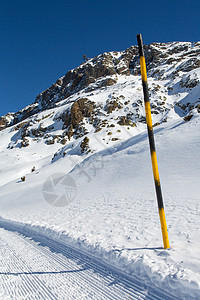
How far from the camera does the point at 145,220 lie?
5.34 meters

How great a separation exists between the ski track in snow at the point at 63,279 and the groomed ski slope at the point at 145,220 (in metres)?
0.20

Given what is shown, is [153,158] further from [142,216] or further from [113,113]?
[113,113]

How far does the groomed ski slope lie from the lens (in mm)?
2627

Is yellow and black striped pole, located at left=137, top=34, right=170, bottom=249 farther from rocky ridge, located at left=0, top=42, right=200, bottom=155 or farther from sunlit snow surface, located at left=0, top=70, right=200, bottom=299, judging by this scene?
rocky ridge, located at left=0, top=42, right=200, bottom=155

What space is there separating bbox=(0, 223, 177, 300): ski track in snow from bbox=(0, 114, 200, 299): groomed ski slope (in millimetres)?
202

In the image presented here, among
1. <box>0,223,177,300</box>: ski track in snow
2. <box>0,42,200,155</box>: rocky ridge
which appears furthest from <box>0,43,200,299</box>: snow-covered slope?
<box>0,42,200,155</box>: rocky ridge

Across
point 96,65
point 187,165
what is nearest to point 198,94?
point 187,165

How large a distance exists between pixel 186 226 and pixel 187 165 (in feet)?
19.0

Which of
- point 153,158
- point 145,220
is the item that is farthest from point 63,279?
point 145,220

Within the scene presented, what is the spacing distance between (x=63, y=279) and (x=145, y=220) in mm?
3181

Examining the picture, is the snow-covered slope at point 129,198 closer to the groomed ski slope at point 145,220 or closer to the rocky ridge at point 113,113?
the groomed ski slope at point 145,220

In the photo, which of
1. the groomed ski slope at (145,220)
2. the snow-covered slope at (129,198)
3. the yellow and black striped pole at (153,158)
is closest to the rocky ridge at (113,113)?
the snow-covered slope at (129,198)

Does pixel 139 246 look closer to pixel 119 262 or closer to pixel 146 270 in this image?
pixel 119 262

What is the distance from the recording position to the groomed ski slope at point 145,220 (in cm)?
263
